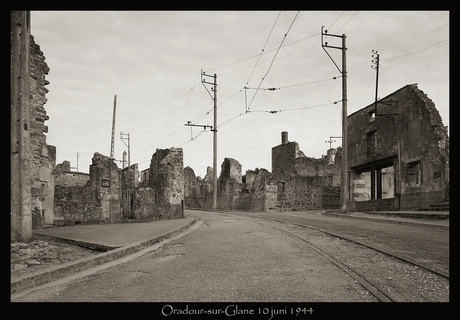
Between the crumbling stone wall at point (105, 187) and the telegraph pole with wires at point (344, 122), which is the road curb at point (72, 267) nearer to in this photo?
the crumbling stone wall at point (105, 187)

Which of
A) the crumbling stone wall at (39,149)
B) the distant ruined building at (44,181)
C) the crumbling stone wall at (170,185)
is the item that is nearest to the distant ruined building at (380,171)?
the crumbling stone wall at (170,185)

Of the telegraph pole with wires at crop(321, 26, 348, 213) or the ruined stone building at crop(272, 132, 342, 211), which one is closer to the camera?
the telegraph pole with wires at crop(321, 26, 348, 213)

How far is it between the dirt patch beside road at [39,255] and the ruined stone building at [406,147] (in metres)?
15.2

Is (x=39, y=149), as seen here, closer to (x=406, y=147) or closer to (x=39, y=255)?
(x=39, y=255)

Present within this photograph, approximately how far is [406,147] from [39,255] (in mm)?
18327

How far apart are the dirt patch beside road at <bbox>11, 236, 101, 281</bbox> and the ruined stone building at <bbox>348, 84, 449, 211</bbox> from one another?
50.0ft

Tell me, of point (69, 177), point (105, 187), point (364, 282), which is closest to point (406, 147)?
point (105, 187)

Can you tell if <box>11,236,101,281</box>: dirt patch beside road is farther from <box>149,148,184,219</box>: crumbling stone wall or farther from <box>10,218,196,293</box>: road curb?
<box>149,148,184,219</box>: crumbling stone wall

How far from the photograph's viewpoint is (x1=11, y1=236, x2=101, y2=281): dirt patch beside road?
4.82m

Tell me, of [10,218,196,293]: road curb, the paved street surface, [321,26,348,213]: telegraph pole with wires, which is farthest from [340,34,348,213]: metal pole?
[10,218,196,293]: road curb
